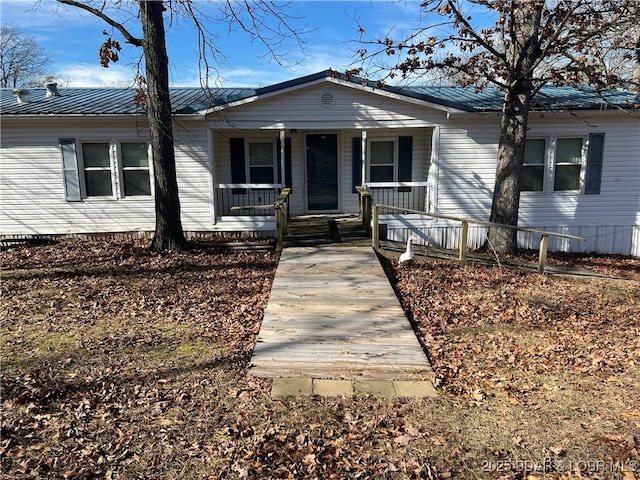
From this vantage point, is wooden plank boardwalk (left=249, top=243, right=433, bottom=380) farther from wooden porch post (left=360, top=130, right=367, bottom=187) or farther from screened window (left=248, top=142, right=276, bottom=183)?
screened window (left=248, top=142, right=276, bottom=183)

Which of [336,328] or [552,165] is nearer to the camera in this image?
[336,328]

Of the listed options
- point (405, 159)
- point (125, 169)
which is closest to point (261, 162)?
point (125, 169)

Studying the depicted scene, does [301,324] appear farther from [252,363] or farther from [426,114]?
[426,114]

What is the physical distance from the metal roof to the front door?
2.45 meters

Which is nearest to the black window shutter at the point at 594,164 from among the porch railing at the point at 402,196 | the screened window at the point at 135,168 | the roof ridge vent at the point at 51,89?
the porch railing at the point at 402,196

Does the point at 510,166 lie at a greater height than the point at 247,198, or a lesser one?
greater

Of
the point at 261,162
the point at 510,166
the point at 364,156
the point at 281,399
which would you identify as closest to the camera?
the point at 281,399

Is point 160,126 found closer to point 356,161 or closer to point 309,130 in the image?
point 309,130

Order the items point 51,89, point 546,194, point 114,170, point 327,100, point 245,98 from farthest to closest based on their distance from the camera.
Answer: point 51,89, point 546,194, point 114,170, point 327,100, point 245,98

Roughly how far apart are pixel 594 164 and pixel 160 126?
423 inches

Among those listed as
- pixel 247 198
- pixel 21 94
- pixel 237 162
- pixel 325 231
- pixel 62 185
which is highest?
pixel 21 94

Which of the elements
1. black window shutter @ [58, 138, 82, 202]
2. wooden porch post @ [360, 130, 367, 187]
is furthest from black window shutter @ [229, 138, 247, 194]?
black window shutter @ [58, 138, 82, 202]

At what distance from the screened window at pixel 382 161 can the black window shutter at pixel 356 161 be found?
0.32 meters

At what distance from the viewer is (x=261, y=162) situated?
42.7 ft
